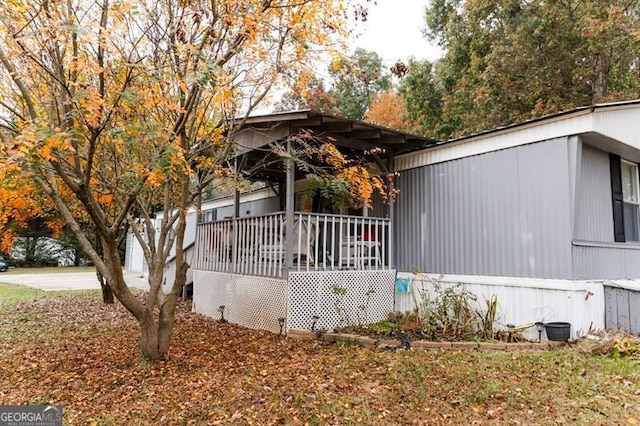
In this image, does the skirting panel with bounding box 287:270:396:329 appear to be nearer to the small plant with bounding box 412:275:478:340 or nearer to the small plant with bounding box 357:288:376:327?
the small plant with bounding box 357:288:376:327

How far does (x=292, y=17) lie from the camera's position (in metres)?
5.47

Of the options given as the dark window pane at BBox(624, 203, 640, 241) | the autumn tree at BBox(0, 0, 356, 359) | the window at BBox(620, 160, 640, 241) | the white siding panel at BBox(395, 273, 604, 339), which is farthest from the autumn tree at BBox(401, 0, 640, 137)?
the autumn tree at BBox(0, 0, 356, 359)

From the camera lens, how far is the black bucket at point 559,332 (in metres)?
5.81

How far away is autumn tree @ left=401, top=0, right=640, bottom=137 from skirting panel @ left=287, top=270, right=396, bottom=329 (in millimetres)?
10382

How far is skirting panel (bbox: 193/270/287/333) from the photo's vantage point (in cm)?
708

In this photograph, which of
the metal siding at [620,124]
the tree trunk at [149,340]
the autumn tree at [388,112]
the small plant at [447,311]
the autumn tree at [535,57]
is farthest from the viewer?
the autumn tree at [388,112]

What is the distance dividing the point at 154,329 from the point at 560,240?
19.0 ft

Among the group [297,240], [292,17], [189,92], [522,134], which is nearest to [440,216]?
[522,134]

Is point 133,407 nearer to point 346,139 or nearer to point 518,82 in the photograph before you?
point 346,139

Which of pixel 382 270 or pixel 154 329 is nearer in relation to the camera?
pixel 154 329

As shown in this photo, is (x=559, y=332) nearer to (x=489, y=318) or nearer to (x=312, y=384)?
(x=489, y=318)

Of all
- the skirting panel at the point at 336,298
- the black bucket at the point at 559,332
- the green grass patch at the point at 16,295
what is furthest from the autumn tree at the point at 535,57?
the green grass patch at the point at 16,295

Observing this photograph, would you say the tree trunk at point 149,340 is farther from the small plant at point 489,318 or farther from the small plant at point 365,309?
the small plant at point 489,318

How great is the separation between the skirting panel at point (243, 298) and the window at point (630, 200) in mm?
6477
